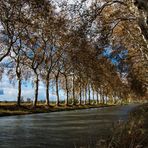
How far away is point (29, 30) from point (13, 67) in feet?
47.7

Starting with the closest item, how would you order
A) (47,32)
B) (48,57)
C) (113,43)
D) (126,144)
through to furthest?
(126,144) → (113,43) → (47,32) → (48,57)

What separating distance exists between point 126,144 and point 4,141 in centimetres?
842

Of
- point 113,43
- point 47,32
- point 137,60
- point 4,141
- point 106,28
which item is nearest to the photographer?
point 4,141

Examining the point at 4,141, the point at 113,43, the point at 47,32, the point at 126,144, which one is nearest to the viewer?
the point at 126,144

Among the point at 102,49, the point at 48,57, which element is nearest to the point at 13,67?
the point at 48,57

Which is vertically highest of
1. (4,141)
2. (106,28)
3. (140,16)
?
(106,28)

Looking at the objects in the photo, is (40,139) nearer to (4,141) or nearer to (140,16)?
(4,141)

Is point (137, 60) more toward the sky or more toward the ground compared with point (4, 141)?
more toward the sky

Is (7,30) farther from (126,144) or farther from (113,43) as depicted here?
(126,144)

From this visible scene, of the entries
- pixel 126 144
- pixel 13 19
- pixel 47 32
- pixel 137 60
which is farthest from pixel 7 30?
pixel 126 144

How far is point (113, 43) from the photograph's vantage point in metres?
44.3

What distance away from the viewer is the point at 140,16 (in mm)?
17703

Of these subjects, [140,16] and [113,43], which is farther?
[113,43]

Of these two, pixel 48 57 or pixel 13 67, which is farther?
pixel 48 57
